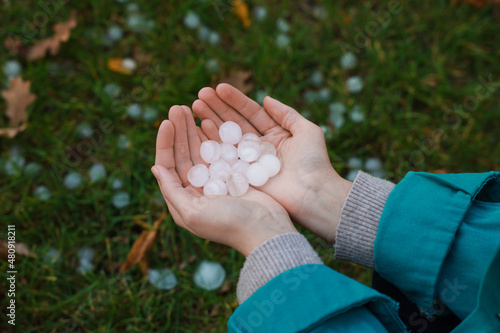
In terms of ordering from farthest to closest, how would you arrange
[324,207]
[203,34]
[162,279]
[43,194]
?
[203,34], [43,194], [162,279], [324,207]

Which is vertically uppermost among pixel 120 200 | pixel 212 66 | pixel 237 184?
pixel 212 66

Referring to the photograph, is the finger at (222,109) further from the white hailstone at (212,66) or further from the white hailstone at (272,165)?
the white hailstone at (212,66)

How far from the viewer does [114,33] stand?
2.64 metres

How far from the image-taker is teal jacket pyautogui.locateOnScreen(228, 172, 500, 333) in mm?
1230

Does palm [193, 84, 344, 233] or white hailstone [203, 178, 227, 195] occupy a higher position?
palm [193, 84, 344, 233]

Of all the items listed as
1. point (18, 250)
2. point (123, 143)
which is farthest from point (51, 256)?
point (123, 143)

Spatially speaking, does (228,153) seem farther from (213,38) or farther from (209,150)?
(213,38)

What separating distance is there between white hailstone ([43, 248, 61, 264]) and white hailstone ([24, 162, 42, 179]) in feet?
1.44

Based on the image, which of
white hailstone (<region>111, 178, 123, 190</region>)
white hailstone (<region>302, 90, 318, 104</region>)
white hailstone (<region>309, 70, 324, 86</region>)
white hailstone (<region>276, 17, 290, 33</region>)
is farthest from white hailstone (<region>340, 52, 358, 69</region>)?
white hailstone (<region>111, 178, 123, 190</region>)

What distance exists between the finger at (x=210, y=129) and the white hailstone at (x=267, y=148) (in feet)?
0.71

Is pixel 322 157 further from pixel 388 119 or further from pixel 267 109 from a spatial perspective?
pixel 388 119

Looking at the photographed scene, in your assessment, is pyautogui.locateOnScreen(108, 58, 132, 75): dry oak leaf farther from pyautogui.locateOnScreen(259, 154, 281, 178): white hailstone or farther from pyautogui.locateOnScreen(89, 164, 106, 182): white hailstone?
pyautogui.locateOnScreen(259, 154, 281, 178): white hailstone

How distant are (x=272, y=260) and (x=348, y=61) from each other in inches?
65.3

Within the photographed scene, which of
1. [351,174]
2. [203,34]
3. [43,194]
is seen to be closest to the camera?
[43,194]
